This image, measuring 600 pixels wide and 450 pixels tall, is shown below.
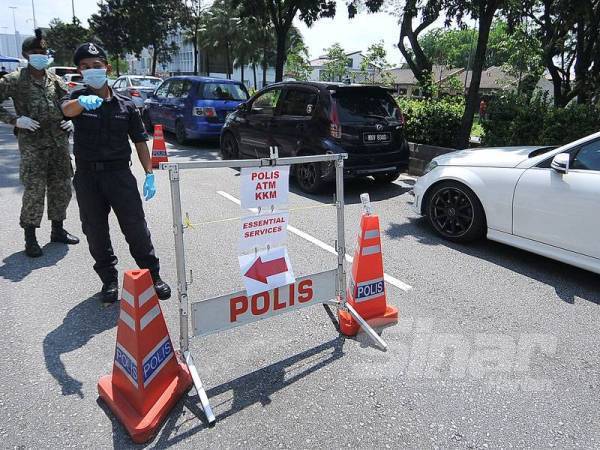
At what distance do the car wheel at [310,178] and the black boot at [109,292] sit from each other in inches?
156

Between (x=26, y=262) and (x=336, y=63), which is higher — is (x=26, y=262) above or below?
below

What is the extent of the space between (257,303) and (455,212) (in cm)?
306

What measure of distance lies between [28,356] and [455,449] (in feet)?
8.70

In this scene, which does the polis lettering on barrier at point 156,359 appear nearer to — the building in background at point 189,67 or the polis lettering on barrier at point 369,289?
the polis lettering on barrier at point 369,289

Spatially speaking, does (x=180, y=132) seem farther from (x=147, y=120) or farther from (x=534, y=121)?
(x=534, y=121)

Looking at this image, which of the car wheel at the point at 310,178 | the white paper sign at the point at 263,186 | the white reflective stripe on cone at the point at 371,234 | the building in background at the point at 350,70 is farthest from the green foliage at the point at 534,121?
the building in background at the point at 350,70

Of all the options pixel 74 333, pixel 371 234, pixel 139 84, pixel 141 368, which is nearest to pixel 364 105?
pixel 371 234

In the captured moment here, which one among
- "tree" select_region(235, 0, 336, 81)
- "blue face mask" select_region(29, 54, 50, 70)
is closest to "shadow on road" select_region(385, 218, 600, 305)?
"blue face mask" select_region(29, 54, 50, 70)

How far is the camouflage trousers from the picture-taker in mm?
4480

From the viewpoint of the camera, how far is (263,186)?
277 centimetres

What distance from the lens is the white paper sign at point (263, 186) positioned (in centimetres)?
269

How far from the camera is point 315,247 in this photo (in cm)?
502

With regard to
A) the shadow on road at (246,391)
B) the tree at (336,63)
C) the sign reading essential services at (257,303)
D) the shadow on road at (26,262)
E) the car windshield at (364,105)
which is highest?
the tree at (336,63)

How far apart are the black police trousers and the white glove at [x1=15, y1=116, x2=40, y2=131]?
1157mm
